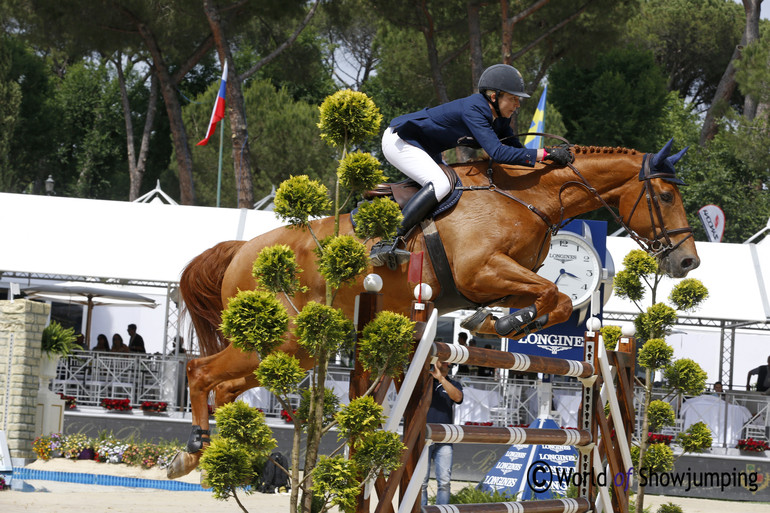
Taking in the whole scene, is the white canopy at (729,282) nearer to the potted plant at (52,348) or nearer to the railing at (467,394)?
the railing at (467,394)

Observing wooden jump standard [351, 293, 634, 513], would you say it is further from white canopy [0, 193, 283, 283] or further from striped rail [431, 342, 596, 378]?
white canopy [0, 193, 283, 283]

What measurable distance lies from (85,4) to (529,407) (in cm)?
1372

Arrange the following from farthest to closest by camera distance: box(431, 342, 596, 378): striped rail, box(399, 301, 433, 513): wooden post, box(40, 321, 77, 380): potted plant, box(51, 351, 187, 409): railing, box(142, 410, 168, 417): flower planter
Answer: box(51, 351, 187, 409): railing
box(142, 410, 168, 417): flower planter
box(40, 321, 77, 380): potted plant
box(431, 342, 596, 378): striped rail
box(399, 301, 433, 513): wooden post

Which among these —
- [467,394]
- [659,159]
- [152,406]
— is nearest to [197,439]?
[659,159]

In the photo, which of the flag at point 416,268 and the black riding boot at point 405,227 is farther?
the black riding boot at point 405,227

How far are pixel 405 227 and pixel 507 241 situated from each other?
54cm

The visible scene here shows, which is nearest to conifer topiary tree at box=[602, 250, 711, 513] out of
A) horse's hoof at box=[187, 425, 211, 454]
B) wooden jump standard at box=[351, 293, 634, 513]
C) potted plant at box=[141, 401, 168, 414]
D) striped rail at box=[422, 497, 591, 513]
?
wooden jump standard at box=[351, 293, 634, 513]

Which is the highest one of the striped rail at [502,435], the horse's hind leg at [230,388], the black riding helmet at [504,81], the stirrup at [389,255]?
the black riding helmet at [504,81]

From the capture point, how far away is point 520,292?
14.5ft

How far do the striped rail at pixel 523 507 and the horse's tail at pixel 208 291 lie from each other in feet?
6.81

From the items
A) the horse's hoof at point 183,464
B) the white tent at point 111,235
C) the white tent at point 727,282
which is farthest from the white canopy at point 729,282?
the horse's hoof at point 183,464

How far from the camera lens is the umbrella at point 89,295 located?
14.7 metres

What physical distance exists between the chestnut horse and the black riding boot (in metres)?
0.07

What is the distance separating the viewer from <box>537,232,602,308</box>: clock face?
813 cm
